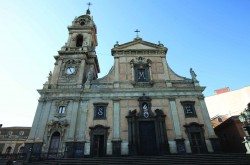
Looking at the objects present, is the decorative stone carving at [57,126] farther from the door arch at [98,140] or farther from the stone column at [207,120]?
the stone column at [207,120]

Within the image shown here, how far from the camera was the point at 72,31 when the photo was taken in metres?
25.0

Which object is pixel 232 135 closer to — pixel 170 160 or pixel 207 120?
pixel 207 120

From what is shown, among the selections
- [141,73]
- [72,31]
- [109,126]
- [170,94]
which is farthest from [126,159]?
[72,31]

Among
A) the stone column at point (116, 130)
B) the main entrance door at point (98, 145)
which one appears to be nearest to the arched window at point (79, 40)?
the stone column at point (116, 130)

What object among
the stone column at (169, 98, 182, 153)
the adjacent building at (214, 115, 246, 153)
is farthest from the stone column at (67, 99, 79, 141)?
the adjacent building at (214, 115, 246, 153)

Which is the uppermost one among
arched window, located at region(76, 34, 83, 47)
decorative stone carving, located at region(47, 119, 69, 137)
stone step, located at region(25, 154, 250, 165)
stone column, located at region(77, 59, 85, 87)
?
arched window, located at region(76, 34, 83, 47)

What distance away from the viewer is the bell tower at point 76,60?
20.2 meters

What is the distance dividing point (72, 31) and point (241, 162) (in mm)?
23510

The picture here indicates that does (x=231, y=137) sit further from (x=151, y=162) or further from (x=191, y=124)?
(x=151, y=162)

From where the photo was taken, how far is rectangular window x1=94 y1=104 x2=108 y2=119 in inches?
696

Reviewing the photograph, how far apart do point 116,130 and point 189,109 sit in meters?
7.72

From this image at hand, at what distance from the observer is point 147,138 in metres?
16.7

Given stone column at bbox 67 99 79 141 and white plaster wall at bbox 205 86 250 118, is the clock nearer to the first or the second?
stone column at bbox 67 99 79 141

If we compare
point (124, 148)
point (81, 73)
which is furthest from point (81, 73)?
point (124, 148)
